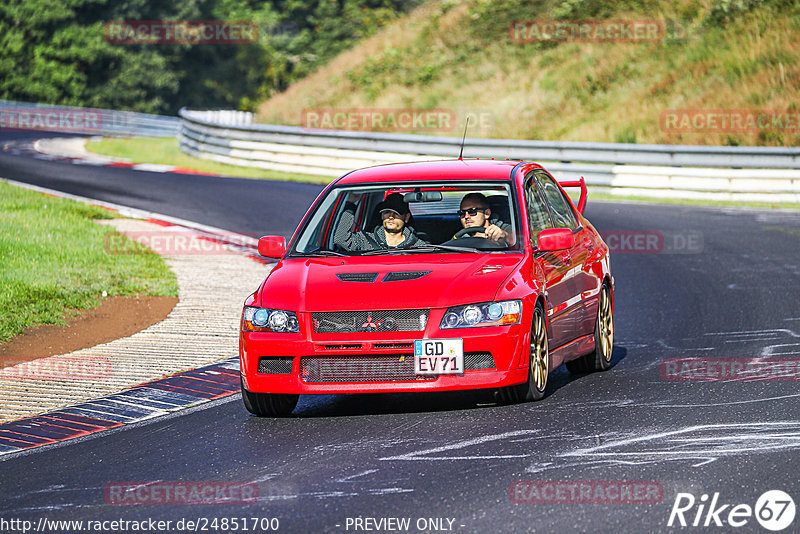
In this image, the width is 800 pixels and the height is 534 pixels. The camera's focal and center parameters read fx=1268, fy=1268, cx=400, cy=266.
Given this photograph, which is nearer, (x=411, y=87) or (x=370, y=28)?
(x=411, y=87)

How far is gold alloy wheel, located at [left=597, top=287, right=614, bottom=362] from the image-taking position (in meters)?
9.64

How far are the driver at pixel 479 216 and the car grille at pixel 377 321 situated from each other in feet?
4.62

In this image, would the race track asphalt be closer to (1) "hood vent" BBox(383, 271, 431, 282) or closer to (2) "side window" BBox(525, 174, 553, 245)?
(1) "hood vent" BBox(383, 271, 431, 282)

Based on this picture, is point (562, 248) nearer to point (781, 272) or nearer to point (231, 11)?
point (781, 272)

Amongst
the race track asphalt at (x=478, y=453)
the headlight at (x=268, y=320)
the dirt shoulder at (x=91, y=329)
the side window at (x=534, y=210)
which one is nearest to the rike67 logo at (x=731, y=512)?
the race track asphalt at (x=478, y=453)

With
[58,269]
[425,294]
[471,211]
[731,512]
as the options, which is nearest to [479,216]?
[471,211]

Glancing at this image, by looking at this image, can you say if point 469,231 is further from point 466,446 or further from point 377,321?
point 466,446

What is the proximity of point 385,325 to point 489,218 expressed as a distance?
171 cm

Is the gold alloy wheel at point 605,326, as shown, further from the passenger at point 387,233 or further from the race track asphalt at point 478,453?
the passenger at point 387,233

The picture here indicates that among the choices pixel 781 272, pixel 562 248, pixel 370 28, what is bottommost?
pixel 781 272

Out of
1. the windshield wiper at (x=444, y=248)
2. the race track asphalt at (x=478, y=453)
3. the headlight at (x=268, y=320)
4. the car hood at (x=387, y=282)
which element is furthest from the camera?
the windshield wiper at (x=444, y=248)

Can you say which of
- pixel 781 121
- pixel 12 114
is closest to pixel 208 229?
pixel 781 121

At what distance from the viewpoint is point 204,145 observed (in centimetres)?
3222

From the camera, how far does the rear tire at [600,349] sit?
9531 mm
